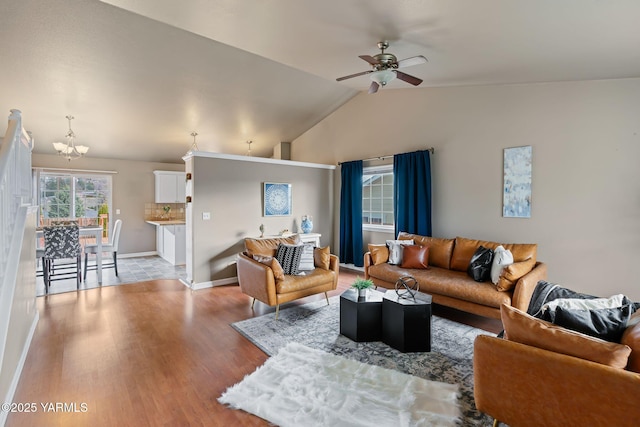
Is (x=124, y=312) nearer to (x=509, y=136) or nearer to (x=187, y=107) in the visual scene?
(x=187, y=107)

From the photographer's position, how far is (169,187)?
791cm

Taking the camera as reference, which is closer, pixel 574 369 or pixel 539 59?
pixel 574 369

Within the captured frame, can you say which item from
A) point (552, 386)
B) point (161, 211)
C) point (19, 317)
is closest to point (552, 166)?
point (552, 386)

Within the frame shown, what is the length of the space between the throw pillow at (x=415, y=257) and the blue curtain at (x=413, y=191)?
2.52 ft

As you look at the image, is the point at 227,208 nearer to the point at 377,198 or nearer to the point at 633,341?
the point at 377,198

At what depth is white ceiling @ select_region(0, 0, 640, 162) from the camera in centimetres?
249

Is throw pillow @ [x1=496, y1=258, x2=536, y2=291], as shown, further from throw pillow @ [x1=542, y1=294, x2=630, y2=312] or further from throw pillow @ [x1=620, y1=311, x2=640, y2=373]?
throw pillow @ [x1=620, y1=311, x2=640, y2=373]

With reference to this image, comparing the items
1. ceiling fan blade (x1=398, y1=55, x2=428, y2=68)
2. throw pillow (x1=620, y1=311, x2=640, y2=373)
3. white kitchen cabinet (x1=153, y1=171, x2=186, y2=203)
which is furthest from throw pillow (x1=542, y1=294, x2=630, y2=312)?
white kitchen cabinet (x1=153, y1=171, x2=186, y2=203)

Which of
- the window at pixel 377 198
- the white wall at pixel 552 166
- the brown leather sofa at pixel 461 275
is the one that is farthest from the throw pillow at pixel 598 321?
the window at pixel 377 198

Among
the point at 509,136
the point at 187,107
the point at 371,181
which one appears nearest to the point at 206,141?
the point at 187,107

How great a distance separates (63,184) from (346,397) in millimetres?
7849

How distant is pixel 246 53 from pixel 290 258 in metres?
2.97

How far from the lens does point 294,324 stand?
351 cm

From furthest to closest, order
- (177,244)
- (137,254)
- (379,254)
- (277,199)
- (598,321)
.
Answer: (137,254) < (177,244) < (277,199) < (379,254) < (598,321)
